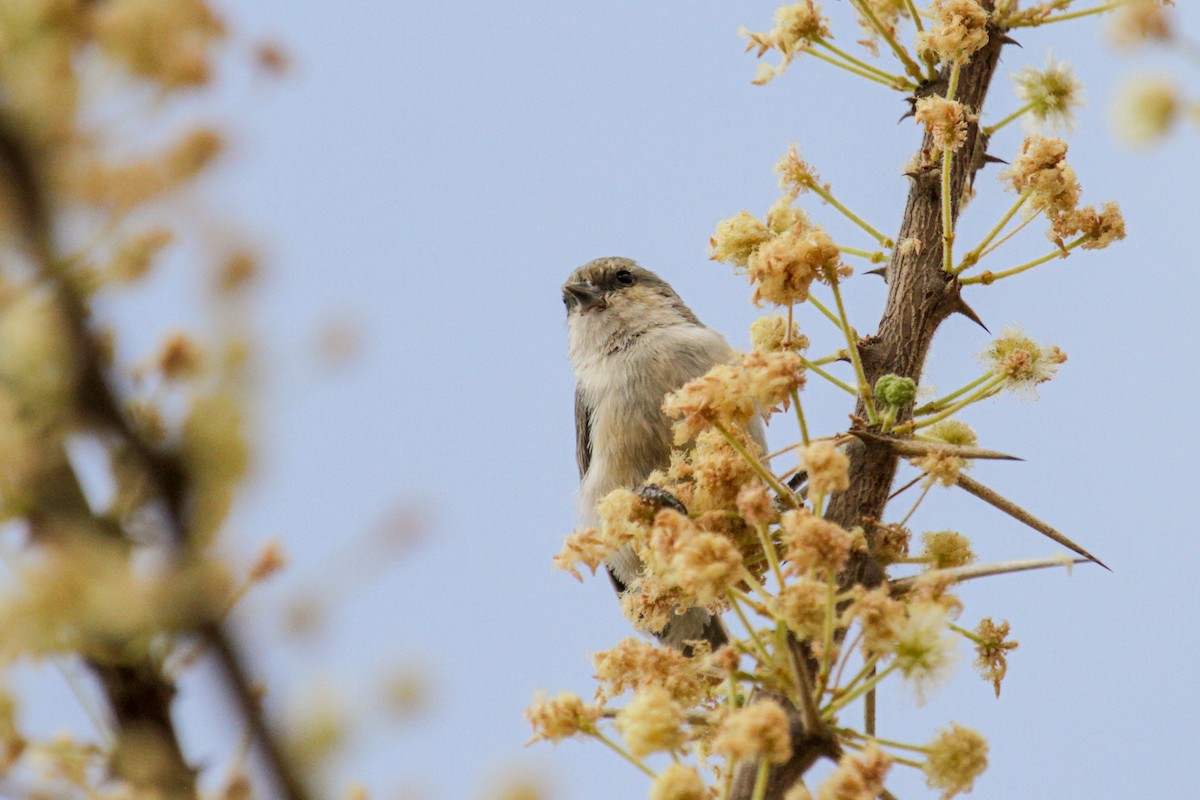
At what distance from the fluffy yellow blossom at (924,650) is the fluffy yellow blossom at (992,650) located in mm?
606

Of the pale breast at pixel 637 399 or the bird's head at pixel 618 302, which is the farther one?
the bird's head at pixel 618 302

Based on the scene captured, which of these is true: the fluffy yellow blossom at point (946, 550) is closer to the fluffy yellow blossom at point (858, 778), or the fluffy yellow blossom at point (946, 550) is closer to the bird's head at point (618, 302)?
the fluffy yellow blossom at point (858, 778)

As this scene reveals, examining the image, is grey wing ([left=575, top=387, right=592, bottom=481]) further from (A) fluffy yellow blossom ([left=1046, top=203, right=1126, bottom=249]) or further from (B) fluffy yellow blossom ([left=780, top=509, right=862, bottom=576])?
(B) fluffy yellow blossom ([left=780, top=509, right=862, bottom=576])

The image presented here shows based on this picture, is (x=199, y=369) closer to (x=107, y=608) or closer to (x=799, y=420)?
(x=107, y=608)

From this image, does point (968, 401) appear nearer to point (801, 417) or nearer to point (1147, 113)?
point (801, 417)

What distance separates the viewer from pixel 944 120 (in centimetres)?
284

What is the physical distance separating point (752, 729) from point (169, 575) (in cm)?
120

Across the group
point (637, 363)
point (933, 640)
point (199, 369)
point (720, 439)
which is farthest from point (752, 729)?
point (637, 363)

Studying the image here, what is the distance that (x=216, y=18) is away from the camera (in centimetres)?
102

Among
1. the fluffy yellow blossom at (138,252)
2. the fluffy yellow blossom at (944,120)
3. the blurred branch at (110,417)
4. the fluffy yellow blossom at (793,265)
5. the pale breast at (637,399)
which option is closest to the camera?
the blurred branch at (110,417)

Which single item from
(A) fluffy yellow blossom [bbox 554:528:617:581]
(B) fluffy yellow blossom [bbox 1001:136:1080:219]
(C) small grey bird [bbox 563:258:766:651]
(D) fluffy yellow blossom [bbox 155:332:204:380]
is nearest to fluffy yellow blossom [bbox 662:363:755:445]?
(A) fluffy yellow blossom [bbox 554:528:617:581]

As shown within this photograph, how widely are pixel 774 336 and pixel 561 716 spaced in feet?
3.69

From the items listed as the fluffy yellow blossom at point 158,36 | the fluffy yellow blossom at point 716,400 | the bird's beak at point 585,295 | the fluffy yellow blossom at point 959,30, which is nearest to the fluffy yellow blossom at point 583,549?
the fluffy yellow blossom at point 716,400

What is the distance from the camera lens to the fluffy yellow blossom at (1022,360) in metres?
2.88
